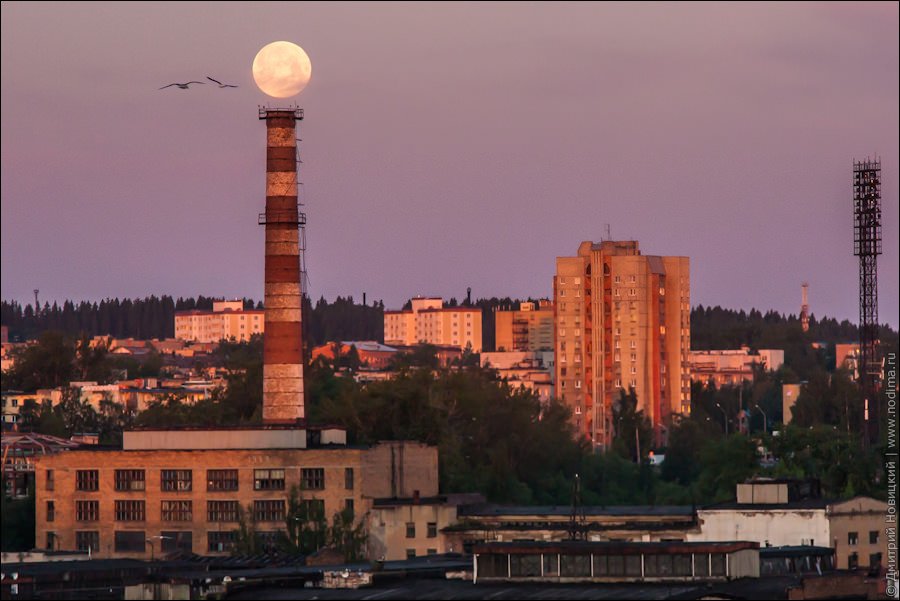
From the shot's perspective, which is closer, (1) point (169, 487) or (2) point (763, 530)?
(2) point (763, 530)

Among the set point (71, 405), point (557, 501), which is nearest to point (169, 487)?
point (557, 501)

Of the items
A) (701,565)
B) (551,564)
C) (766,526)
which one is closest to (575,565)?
(551,564)

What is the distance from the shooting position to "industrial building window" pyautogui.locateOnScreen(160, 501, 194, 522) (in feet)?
362

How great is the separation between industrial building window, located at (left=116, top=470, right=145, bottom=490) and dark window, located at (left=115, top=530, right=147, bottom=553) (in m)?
1.95

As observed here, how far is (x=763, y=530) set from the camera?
97.8 m

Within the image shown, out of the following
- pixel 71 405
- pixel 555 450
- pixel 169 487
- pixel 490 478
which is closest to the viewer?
pixel 169 487

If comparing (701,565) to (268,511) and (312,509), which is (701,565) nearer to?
(312,509)

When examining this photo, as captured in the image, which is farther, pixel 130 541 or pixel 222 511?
pixel 130 541

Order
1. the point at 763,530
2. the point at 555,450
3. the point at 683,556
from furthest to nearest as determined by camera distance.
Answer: the point at 555,450 < the point at 763,530 < the point at 683,556

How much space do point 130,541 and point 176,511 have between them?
8.00 feet

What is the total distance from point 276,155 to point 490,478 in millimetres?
24634

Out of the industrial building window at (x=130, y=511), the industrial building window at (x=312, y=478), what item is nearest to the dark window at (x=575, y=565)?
the industrial building window at (x=312, y=478)

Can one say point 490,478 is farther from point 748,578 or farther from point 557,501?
point 748,578

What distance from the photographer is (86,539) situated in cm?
11131
